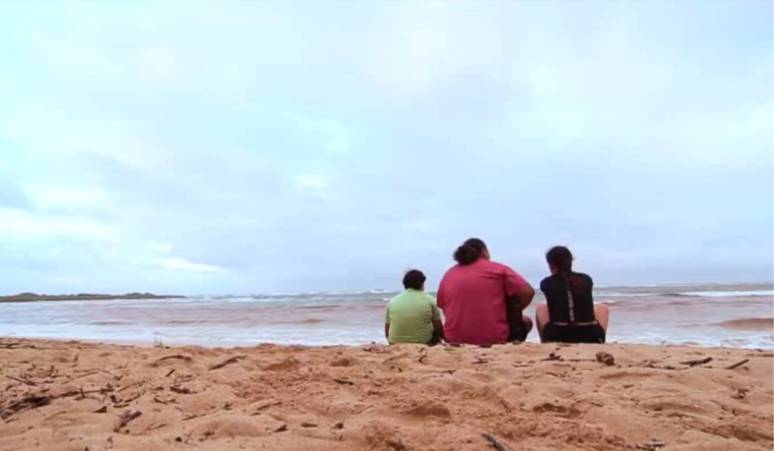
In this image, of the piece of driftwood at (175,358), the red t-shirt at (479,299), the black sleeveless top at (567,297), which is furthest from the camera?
the red t-shirt at (479,299)

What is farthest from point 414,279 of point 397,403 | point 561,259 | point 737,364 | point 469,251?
point 397,403

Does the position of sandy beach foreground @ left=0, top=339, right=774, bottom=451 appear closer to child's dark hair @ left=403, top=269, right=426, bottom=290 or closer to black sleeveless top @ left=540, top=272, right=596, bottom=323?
black sleeveless top @ left=540, top=272, right=596, bottom=323

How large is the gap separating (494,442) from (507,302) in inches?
130

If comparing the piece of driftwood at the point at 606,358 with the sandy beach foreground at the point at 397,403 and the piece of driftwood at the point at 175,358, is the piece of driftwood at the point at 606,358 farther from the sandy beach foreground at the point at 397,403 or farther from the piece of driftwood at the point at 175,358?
the piece of driftwood at the point at 175,358

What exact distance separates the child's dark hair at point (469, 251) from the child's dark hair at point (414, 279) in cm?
64

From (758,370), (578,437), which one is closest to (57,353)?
(578,437)

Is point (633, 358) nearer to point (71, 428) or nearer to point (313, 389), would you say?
point (313, 389)

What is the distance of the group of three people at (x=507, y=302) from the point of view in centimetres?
519

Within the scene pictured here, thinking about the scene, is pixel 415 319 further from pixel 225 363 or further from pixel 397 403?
pixel 397 403

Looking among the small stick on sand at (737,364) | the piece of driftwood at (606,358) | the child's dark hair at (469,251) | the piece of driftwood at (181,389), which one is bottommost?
the small stick on sand at (737,364)

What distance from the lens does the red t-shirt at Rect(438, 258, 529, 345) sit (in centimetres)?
534

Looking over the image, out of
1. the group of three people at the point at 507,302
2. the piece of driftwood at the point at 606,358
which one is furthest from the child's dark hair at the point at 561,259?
the piece of driftwood at the point at 606,358

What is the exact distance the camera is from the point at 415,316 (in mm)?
5977

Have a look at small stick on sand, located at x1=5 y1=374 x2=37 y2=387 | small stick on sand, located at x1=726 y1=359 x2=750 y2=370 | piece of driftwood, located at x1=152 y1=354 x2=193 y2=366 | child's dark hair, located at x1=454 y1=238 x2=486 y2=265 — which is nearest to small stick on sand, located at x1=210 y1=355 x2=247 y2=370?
piece of driftwood, located at x1=152 y1=354 x2=193 y2=366
